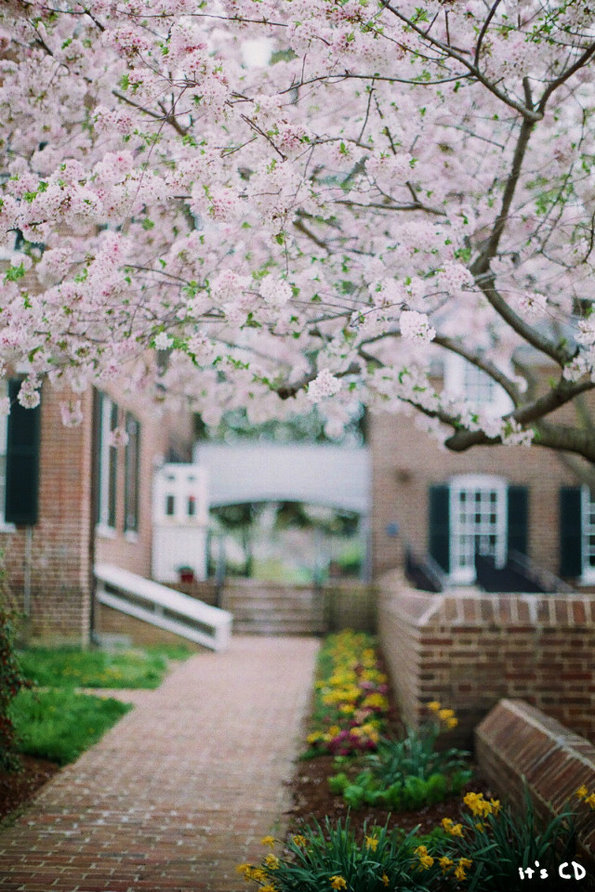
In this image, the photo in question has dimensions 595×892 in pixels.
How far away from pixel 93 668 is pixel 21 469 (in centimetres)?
294

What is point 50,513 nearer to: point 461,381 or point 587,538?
point 461,381

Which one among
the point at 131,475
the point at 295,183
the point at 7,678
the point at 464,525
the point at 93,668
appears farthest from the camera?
the point at 464,525

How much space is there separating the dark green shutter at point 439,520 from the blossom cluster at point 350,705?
20.0ft

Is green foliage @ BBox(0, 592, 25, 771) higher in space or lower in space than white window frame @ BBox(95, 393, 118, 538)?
lower

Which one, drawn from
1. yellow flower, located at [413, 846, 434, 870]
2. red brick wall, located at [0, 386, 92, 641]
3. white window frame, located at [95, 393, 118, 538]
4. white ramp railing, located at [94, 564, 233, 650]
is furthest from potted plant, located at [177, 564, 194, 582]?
yellow flower, located at [413, 846, 434, 870]

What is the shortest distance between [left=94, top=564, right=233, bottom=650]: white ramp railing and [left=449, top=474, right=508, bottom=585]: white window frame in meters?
5.84

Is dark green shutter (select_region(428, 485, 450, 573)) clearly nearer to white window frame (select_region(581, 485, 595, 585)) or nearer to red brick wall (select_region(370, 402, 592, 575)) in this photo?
red brick wall (select_region(370, 402, 592, 575))

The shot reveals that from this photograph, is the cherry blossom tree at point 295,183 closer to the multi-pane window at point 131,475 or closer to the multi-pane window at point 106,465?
the multi-pane window at point 106,465

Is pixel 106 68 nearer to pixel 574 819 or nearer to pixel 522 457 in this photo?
pixel 574 819

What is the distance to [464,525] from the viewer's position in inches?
688

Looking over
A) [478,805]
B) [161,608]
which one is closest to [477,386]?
[161,608]

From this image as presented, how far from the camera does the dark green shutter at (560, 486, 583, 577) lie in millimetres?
17219

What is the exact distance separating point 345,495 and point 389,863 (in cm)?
1633

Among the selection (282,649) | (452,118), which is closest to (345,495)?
(282,649)
